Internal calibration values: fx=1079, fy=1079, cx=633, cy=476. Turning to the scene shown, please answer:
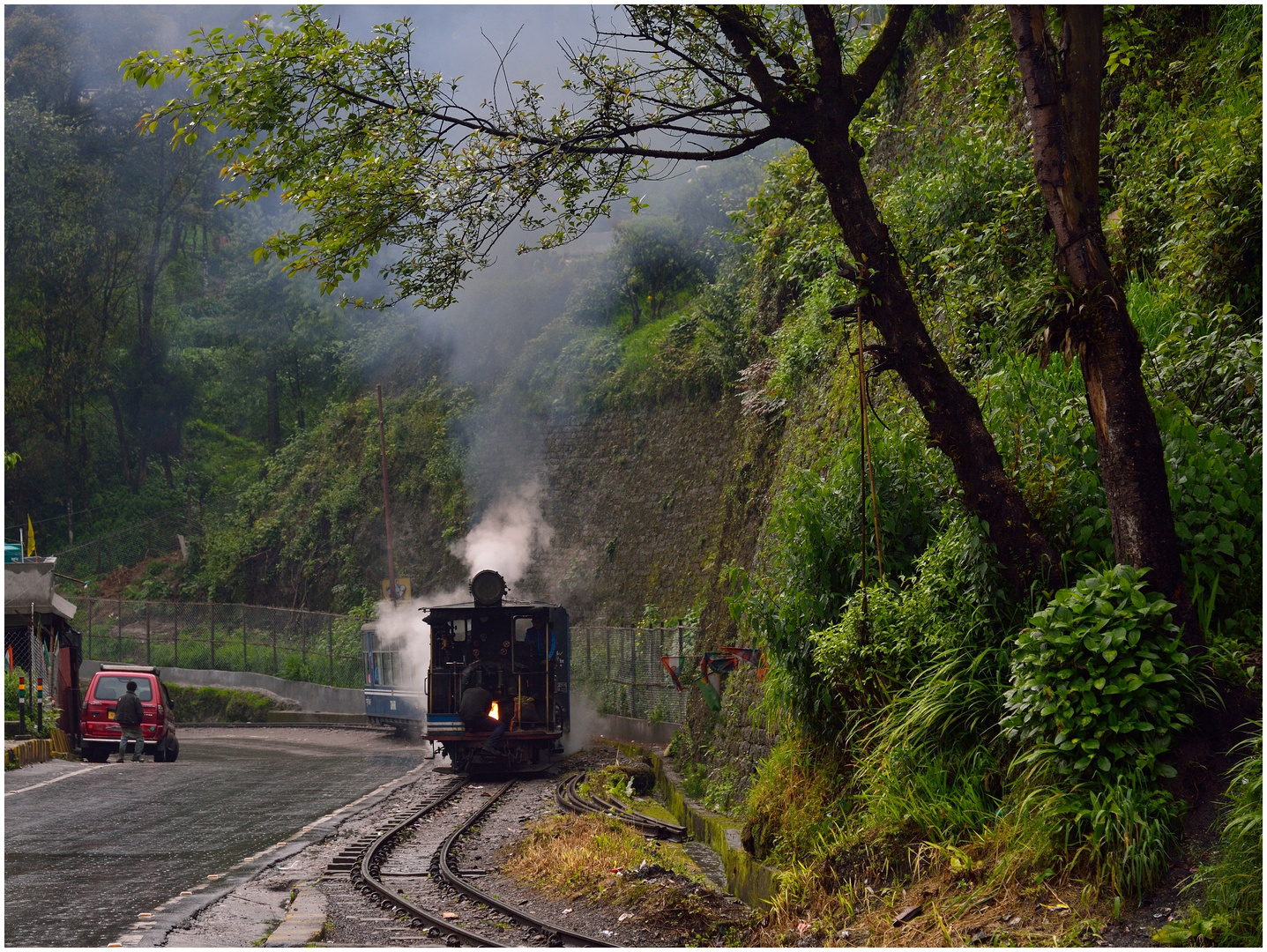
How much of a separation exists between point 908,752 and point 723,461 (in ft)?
75.4

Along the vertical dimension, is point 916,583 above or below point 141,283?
below

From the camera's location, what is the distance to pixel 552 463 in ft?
119

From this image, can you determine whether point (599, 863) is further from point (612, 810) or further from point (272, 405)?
point (272, 405)

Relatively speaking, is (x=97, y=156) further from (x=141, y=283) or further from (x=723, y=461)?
(x=723, y=461)

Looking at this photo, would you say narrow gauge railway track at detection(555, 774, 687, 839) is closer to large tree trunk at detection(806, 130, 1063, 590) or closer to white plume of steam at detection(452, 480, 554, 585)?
large tree trunk at detection(806, 130, 1063, 590)

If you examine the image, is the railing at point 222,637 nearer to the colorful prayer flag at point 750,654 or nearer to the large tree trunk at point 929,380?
the colorful prayer flag at point 750,654

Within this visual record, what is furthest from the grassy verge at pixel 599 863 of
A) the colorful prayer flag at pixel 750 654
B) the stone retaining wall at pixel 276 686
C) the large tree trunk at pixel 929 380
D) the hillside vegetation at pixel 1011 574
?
the stone retaining wall at pixel 276 686

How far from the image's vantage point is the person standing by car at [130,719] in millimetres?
20812

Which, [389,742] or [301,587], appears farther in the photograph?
[301,587]

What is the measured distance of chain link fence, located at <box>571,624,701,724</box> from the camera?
20772mm

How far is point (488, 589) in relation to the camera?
19578 millimetres

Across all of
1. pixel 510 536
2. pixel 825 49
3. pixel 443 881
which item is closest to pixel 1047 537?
pixel 825 49

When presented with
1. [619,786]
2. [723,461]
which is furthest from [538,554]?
[619,786]

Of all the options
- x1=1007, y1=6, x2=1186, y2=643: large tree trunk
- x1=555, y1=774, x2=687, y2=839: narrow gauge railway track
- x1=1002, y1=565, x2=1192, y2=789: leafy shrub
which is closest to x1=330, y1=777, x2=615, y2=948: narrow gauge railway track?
x1=555, y1=774, x2=687, y2=839: narrow gauge railway track
